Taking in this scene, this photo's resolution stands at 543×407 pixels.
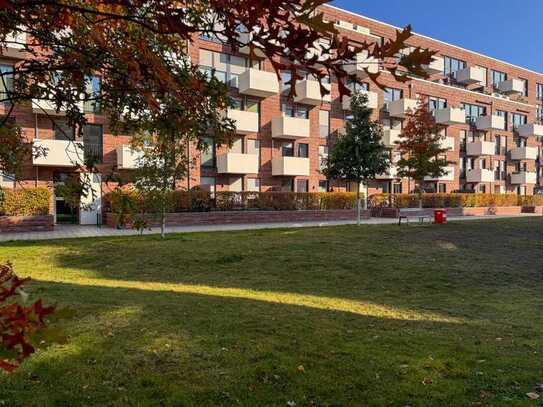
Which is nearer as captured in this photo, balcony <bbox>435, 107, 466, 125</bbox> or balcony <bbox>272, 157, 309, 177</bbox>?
balcony <bbox>272, 157, 309, 177</bbox>

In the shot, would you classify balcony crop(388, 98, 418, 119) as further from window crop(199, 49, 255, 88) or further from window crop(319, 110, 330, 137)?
window crop(199, 49, 255, 88)

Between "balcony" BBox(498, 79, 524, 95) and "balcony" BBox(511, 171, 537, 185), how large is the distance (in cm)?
1017

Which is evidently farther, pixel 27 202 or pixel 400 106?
pixel 400 106

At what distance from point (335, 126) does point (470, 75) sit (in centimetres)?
2048

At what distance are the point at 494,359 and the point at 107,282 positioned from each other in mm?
7572

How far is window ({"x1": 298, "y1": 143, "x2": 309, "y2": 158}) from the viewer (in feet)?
116

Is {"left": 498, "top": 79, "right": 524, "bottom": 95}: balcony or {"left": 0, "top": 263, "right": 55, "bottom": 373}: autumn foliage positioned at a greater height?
{"left": 498, "top": 79, "right": 524, "bottom": 95}: balcony

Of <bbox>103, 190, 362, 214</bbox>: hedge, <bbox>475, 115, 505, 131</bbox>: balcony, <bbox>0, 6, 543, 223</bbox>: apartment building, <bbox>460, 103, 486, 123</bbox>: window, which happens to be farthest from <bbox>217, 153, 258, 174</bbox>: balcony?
<bbox>475, 115, 505, 131</bbox>: balcony

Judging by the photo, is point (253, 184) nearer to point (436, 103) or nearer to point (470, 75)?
point (436, 103)

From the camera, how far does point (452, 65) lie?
48.9 metres

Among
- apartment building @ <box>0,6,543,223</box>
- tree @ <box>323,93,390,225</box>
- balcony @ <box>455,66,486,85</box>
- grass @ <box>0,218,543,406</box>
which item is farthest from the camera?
balcony @ <box>455,66,486,85</box>

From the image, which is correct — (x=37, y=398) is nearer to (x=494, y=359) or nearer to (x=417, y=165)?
(x=494, y=359)

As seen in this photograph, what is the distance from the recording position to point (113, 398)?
12.8ft

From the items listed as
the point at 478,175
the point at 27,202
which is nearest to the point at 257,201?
the point at 27,202
